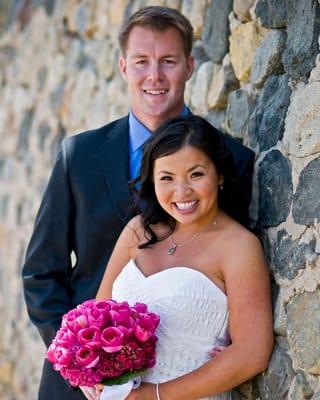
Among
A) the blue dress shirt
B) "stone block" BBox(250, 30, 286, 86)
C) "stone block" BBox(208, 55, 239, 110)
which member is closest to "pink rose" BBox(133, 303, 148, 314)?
the blue dress shirt

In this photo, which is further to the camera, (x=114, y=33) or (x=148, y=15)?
(x=114, y=33)

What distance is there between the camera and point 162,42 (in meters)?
3.61

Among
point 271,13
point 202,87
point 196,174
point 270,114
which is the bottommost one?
point 202,87

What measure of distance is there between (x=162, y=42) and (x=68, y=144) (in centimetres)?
50

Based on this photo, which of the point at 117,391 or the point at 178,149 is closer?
the point at 117,391

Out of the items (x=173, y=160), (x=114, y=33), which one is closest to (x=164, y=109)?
(x=173, y=160)

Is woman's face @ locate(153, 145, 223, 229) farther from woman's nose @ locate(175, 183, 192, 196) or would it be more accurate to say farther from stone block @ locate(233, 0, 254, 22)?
stone block @ locate(233, 0, 254, 22)

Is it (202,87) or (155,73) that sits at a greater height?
(155,73)

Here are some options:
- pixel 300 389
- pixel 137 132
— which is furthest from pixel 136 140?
pixel 300 389

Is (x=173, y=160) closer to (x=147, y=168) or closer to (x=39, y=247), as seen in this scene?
(x=147, y=168)

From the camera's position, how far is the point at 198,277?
306 centimetres

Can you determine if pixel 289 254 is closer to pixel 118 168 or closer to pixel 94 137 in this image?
pixel 118 168

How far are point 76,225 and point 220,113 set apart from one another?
848mm

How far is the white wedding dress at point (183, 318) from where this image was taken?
120 inches
